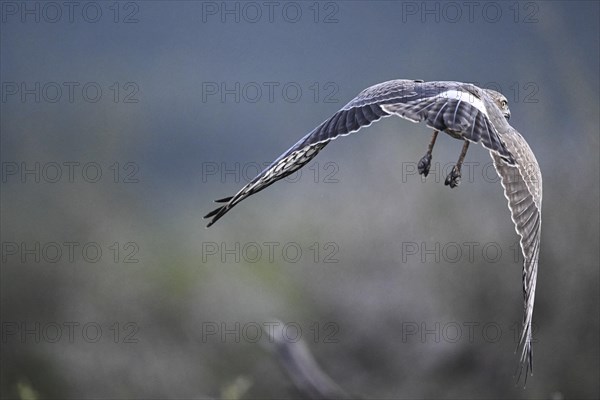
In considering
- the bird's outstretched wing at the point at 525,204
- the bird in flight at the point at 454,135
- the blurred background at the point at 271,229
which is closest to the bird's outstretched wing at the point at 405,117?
the bird in flight at the point at 454,135

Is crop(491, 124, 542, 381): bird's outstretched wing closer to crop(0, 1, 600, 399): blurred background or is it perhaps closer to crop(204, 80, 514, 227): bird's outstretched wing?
crop(204, 80, 514, 227): bird's outstretched wing

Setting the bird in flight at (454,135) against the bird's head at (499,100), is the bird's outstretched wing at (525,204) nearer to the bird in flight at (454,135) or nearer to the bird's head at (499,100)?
the bird in flight at (454,135)

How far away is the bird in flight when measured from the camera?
1.88 m

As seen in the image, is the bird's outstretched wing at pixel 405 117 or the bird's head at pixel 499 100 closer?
the bird's outstretched wing at pixel 405 117

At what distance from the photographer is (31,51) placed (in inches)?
169

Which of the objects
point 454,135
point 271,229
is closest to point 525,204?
point 454,135

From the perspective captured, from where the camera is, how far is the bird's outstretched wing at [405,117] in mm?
1858

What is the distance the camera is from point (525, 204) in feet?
7.25

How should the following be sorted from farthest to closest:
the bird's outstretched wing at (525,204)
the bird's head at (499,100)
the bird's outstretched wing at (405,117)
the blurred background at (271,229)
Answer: the blurred background at (271,229), the bird's head at (499,100), the bird's outstretched wing at (525,204), the bird's outstretched wing at (405,117)

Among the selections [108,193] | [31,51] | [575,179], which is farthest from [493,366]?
[31,51]

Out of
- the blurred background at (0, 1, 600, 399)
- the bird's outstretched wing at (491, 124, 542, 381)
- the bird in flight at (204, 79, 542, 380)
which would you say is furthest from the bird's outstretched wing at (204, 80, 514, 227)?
the blurred background at (0, 1, 600, 399)

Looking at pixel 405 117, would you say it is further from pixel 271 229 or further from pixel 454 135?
pixel 271 229

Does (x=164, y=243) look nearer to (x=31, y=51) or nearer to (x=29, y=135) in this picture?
(x=29, y=135)

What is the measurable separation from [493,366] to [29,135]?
2.60m
